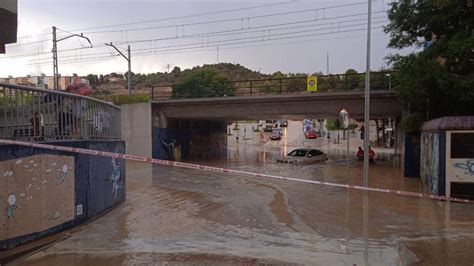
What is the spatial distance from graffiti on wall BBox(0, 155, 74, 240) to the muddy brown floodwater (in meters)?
0.56

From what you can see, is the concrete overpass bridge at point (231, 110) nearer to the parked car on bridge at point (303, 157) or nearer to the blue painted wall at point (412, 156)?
the parked car on bridge at point (303, 157)

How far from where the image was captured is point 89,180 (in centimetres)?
1115

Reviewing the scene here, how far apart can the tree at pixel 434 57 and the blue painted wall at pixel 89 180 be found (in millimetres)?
12986

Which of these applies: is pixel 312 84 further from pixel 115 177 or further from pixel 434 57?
pixel 115 177

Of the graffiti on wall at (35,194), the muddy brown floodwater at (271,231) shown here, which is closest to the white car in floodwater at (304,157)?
the muddy brown floodwater at (271,231)

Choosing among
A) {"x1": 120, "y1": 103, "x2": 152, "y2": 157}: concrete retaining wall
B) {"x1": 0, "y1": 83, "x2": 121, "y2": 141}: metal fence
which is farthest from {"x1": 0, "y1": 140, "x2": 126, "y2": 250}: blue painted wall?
{"x1": 120, "y1": 103, "x2": 152, "y2": 157}: concrete retaining wall

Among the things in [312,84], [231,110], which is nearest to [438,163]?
[312,84]

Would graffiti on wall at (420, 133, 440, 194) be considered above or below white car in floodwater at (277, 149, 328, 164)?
above

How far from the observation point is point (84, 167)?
10875 millimetres

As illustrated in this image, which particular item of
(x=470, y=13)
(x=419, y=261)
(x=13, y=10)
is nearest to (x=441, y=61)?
(x=470, y=13)

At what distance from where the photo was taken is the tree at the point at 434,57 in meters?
18.5

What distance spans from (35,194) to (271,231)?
4.76 m

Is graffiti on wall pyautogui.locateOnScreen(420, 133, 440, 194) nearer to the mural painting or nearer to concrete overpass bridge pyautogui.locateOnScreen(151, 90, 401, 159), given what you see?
the mural painting

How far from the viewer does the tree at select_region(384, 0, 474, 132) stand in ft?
60.7
